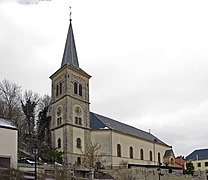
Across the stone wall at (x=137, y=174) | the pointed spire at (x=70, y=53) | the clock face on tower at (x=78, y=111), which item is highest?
the pointed spire at (x=70, y=53)

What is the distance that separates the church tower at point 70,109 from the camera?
178 feet

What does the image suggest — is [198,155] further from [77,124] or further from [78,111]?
[77,124]

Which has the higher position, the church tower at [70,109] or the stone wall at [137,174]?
the church tower at [70,109]

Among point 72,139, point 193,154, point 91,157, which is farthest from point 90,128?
point 193,154

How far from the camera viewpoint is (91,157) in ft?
150

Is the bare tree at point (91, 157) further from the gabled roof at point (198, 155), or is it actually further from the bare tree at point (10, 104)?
the gabled roof at point (198, 155)

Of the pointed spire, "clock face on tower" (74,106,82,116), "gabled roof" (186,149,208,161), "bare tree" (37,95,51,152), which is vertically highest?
the pointed spire

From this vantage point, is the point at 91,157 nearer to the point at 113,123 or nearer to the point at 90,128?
the point at 90,128

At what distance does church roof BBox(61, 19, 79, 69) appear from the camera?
2400 inches

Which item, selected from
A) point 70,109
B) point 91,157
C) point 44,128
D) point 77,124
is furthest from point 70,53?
point 91,157

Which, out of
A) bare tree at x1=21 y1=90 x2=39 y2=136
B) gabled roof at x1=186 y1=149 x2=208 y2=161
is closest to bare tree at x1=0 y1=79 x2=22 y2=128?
bare tree at x1=21 y1=90 x2=39 y2=136

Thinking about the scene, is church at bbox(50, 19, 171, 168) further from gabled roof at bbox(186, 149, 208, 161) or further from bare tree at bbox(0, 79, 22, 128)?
gabled roof at bbox(186, 149, 208, 161)

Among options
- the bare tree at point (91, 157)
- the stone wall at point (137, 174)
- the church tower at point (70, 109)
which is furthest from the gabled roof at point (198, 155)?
the stone wall at point (137, 174)

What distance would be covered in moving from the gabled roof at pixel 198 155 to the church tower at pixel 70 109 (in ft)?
157
